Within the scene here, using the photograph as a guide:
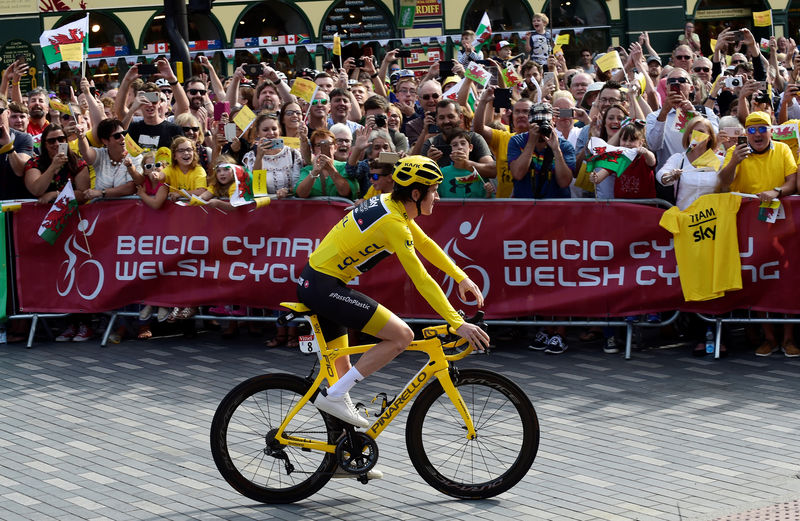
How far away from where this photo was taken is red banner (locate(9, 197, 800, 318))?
978 centimetres

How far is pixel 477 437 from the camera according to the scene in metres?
6.48

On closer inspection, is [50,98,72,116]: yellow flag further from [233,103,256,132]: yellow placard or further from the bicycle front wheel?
the bicycle front wheel

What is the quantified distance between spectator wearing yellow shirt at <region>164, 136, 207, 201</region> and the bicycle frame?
4.70 m

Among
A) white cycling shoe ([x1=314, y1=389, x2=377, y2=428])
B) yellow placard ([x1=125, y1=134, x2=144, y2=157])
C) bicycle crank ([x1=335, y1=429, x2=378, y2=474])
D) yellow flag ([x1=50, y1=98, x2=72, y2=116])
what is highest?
yellow flag ([x1=50, y1=98, x2=72, y2=116])

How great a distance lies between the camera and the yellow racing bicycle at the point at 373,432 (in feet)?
20.9

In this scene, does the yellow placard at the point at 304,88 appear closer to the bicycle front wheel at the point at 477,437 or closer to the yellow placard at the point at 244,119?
the yellow placard at the point at 244,119

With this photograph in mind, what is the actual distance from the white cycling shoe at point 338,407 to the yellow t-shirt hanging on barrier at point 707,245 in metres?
4.16

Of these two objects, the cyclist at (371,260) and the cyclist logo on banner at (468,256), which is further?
the cyclist logo on banner at (468,256)

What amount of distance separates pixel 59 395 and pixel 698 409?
15.7 ft

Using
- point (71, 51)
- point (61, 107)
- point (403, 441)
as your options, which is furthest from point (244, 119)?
point (403, 441)

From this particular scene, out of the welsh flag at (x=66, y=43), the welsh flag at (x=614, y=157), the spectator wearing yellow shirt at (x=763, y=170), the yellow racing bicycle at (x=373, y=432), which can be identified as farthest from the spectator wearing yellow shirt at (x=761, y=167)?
the welsh flag at (x=66, y=43)

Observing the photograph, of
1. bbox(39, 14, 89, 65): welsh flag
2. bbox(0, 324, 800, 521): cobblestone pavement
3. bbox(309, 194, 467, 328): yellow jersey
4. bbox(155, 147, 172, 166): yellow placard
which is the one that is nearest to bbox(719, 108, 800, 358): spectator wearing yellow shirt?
bbox(0, 324, 800, 521): cobblestone pavement

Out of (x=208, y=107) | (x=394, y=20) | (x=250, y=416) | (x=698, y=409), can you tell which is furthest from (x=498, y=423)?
(x=394, y=20)

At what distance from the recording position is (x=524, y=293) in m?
10.1
